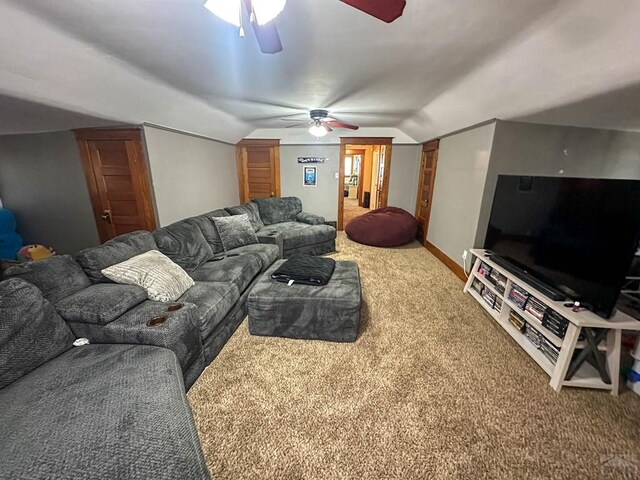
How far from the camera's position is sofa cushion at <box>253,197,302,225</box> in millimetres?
4625

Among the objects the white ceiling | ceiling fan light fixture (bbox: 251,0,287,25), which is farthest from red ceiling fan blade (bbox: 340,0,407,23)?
the white ceiling

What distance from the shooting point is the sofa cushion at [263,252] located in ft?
9.80

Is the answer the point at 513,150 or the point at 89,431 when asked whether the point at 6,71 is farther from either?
the point at 513,150

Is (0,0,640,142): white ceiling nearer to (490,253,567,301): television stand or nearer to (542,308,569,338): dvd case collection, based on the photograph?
(490,253,567,301): television stand

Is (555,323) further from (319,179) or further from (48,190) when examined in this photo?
(48,190)

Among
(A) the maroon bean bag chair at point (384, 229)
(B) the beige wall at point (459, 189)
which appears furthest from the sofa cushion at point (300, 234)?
(B) the beige wall at point (459, 189)

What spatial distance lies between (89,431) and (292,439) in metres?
0.94

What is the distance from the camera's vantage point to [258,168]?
18.3 feet

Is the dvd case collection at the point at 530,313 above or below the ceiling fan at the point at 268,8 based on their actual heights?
below

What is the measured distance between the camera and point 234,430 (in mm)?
1453

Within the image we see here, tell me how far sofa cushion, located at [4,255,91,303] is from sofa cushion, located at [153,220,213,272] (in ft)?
2.36

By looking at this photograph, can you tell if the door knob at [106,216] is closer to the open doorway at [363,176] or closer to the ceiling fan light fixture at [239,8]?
the ceiling fan light fixture at [239,8]

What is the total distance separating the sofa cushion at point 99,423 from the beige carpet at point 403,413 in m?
0.46

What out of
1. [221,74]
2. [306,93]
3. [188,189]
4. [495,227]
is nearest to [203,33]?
[221,74]
